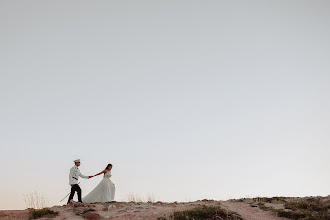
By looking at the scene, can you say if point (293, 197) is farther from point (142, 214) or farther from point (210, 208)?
point (142, 214)

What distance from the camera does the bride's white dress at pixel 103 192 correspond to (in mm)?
17969

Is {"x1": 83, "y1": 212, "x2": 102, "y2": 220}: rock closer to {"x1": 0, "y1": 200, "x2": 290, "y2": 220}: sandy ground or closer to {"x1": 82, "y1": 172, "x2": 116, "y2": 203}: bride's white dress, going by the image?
{"x1": 0, "y1": 200, "x2": 290, "y2": 220}: sandy ground

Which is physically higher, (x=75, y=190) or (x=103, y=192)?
(x=75, y=190)

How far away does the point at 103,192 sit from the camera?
1806cm

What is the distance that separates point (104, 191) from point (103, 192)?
0.09 meters

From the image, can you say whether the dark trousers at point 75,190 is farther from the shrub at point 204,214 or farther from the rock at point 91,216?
the shrub at point 204,214

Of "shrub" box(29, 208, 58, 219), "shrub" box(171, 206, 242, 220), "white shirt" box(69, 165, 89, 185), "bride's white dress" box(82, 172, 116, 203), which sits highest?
"white shirt" box(69, 165, 89, 185)

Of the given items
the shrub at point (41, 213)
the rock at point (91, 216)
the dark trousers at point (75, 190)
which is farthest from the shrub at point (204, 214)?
the shrub at point (41, 213)

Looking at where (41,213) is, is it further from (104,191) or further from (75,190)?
(104,191)

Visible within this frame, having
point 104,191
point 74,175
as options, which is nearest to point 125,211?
point 104,191

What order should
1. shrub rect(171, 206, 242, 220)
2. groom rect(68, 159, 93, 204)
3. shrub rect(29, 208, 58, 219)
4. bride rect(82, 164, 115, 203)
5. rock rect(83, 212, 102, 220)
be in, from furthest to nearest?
1. bride rect(82, 164, 115, 203)
2. groom rect(68, 159, 93, 204)
3. shrub rect(29, 208, 58, 219)
4. rock rect(83, 212, 102, 220)
5. shrub rect(171, 206, 242, 220)

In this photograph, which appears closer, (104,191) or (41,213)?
(41,213)

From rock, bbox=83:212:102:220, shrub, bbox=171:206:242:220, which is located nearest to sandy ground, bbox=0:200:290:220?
rock, bbox=83:212:102:220

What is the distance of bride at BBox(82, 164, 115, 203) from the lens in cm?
1797
